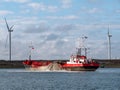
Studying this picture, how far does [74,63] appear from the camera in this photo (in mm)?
186000

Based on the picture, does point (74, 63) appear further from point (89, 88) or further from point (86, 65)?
point (89, 88)

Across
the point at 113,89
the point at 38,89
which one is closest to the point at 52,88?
the point at 38,89

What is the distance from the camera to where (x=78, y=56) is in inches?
7426

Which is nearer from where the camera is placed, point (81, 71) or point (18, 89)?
point (18, 89)

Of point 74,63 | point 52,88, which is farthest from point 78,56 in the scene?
point 52,88

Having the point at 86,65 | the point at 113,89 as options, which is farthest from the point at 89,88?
the point at 86,65

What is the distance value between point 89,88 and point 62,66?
103102 millimetres

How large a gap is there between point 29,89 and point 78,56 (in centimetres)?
9915

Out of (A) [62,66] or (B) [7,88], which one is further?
(A) [62,66]

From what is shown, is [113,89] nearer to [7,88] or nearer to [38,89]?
[38,89]

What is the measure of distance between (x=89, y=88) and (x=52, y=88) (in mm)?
7052

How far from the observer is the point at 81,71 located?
612 ft

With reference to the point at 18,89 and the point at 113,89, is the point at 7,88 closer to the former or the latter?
the point at 18,89

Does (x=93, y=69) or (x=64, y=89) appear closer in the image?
(x=64, y=89)
